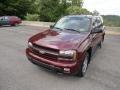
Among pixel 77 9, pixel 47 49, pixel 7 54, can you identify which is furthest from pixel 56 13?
pixel 47 49

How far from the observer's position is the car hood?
4242mm

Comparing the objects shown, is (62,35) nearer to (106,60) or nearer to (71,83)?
(71,83)

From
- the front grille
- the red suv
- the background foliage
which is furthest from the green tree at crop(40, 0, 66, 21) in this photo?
the front grille

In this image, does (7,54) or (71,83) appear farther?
(7,54)

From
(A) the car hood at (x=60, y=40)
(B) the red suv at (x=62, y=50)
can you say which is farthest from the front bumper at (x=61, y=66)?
(A) the car hood at (x=60, y=40)

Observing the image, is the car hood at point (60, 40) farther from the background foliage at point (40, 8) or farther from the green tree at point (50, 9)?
the green tree at point (50, 9)

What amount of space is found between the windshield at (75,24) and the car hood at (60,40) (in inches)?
17.3

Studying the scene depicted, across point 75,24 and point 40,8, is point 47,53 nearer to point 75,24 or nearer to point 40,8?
point 75,24

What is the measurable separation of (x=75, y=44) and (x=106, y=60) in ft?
8.80

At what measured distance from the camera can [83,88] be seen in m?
4.23

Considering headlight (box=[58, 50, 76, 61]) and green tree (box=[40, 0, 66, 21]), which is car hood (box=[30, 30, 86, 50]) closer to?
headlight (box=[58, 50, 76, 61])

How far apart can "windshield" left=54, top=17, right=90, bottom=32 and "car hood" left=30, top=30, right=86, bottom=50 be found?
44cm

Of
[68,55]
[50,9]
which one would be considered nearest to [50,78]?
[68,55]

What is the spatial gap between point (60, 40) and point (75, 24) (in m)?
1.46
